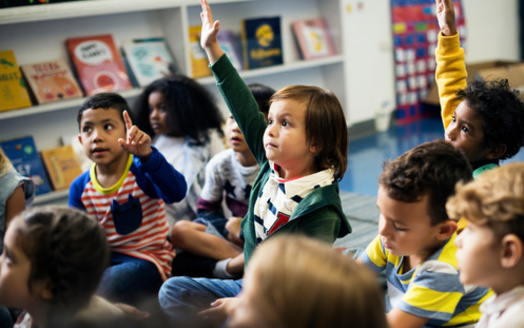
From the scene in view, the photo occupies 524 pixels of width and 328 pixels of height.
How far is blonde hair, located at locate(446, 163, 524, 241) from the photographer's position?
0.90 meters

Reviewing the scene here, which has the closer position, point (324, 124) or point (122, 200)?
point (324, 124)

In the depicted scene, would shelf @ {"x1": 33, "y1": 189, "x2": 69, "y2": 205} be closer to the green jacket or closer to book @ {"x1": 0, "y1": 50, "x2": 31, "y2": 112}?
book @ {"x1": 0, "y1": 50, "x2": 31, "y2": 112}

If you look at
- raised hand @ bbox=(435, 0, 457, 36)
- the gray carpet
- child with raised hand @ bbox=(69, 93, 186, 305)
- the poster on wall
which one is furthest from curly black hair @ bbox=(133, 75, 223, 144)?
the poster on wall

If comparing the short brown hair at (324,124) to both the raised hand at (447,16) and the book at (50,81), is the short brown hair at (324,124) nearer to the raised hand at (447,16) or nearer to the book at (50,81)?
the raised hand at (447,16)

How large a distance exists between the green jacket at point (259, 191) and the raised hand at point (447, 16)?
0.59 meters

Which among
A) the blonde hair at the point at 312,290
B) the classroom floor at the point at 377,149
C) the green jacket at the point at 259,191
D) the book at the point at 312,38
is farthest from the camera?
the book at the point at 312,38

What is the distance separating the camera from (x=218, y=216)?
2254mm

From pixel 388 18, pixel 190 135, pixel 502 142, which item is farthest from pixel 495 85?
pixel 388 18

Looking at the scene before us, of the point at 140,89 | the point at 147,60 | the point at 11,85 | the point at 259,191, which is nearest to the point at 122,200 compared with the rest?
the point at 259,191

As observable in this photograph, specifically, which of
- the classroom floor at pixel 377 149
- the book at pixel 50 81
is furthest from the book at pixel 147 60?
the classroom floor at pixel 377 149

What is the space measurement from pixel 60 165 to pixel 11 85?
0.48m

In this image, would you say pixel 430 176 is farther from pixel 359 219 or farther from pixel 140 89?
pixel 140 89

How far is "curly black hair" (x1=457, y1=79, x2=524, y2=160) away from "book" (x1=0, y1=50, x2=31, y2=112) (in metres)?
2.29

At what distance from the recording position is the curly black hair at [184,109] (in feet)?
8.43
